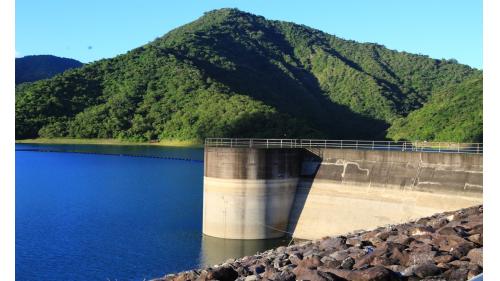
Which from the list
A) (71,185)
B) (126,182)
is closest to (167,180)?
(126,182)

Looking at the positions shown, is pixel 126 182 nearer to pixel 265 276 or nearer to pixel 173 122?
pixel 265 276

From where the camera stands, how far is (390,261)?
12305mm

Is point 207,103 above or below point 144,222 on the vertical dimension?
above

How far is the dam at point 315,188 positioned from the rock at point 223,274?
740 inches

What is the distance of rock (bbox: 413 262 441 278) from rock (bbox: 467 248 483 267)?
94 centimetres

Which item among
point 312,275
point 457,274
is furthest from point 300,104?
point 457,274

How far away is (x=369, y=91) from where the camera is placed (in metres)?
189

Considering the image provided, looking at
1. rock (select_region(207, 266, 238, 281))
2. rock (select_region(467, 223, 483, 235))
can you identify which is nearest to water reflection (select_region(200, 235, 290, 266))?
rock (select_region(207, 266, 238, 281))

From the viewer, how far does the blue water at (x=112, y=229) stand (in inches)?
1113

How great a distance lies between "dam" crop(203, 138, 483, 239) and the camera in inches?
1212

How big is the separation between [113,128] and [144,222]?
111 m

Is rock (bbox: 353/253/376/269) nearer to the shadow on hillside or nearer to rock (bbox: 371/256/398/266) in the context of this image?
rock (bbox: 371/256/398/266)
